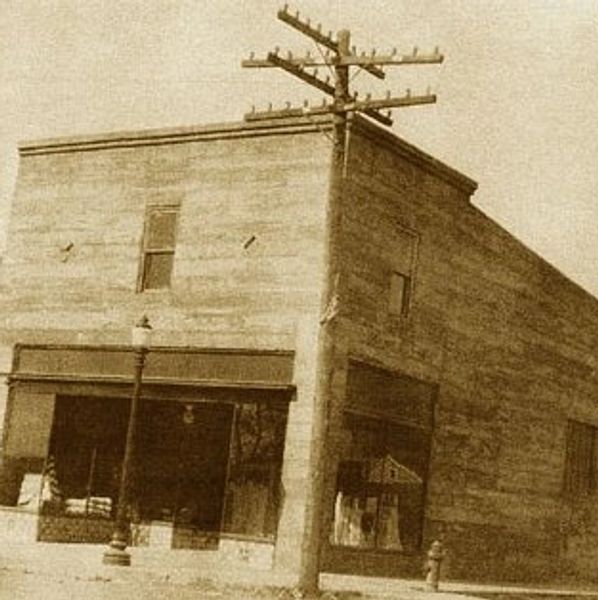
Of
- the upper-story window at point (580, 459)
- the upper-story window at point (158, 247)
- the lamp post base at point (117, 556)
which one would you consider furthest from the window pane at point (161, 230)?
the upper-story window at point (580, 459)

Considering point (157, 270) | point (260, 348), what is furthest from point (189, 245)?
point (260, 348)

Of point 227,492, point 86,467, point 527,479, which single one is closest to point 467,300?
point 527,479

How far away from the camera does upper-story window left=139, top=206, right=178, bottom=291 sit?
933 inches

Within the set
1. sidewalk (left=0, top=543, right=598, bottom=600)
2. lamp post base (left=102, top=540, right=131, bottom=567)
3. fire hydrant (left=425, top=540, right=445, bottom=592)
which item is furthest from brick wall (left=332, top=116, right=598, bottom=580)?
lamp post base (left=102, top=540, right=131, bottom=567)

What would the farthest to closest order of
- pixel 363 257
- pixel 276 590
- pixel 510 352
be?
pixel 510 352, pixel 363 257, pixel 276 590

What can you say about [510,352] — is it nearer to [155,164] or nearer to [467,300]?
[467,300]

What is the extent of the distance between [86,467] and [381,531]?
5743mm

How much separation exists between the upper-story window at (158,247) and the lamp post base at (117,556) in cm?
602

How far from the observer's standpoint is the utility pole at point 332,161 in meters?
17.3

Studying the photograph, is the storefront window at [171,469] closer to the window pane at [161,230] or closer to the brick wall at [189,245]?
the brick wall at [189,245]

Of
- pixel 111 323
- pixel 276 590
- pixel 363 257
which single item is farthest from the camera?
pixel 111 323

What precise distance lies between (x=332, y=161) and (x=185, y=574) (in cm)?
627

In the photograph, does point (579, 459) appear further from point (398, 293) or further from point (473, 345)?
point (398, 293)

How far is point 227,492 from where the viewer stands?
2244cm
